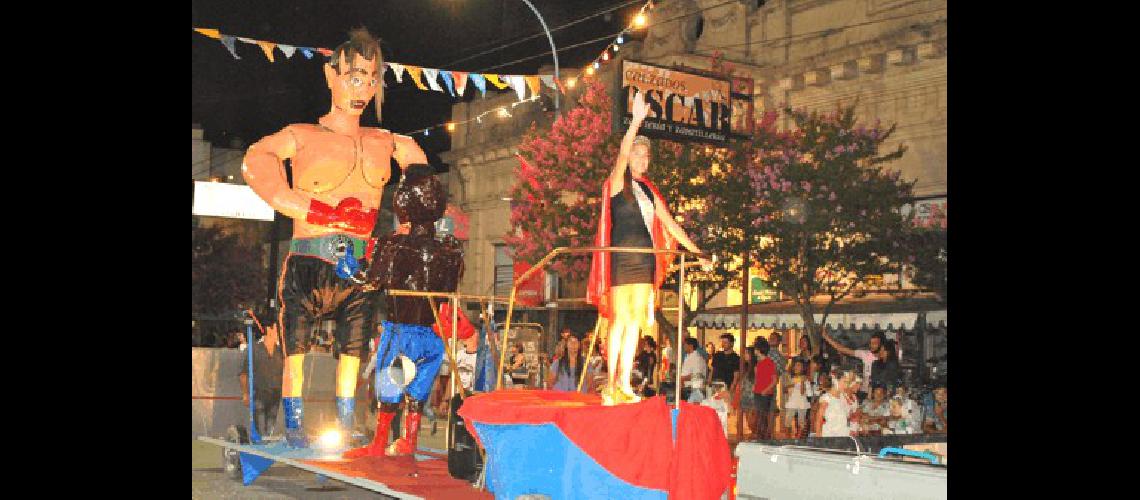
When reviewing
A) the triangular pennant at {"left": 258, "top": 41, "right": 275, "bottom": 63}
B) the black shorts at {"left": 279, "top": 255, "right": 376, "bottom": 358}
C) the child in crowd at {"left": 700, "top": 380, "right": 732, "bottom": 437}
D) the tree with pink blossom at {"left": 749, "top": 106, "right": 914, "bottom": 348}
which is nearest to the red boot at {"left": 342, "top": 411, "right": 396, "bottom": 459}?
the black shorts at {"left": 279, "top": 255, "right": 376, "bottom": 358}

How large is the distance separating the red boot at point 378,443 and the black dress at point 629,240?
6.71ft

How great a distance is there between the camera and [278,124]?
2025 cm

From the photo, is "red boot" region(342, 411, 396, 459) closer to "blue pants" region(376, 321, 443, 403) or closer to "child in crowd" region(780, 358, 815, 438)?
"blue pants" region(376, 321, 443, 403)

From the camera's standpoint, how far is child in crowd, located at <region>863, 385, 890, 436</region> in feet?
38.6

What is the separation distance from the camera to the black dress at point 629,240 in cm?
593

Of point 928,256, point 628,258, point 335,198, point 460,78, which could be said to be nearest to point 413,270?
point 335,198

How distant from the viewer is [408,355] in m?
7.27

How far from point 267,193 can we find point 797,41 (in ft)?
55.7

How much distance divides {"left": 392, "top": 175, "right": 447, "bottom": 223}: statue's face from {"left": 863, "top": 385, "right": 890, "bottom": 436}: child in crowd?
6.01 m

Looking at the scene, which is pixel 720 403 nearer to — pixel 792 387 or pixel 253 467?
pixel 792 387

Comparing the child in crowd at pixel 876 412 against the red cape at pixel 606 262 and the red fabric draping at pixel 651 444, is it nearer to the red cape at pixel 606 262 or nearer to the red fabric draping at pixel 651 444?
the red cape at pixel 606 262

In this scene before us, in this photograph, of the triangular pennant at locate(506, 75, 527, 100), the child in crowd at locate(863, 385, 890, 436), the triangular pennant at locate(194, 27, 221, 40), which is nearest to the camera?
the triangular pennant at locate(194, 27, 221, 40)

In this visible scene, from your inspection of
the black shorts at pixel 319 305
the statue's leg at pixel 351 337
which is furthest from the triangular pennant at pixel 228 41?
the statue's leg at pixel 351 337
